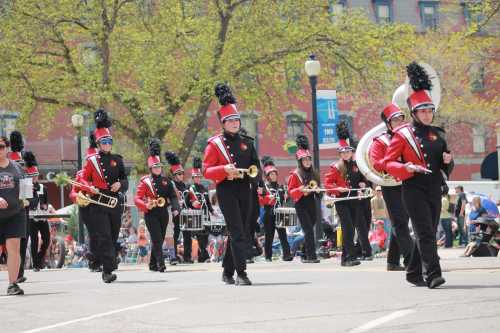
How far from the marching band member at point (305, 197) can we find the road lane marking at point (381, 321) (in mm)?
11793

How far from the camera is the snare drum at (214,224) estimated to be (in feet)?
92.2

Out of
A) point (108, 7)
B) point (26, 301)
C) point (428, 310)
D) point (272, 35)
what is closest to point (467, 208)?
point (272, 35)

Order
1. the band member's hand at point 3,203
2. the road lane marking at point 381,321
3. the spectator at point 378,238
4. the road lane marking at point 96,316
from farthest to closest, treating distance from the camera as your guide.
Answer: the spectator at point 378,238 → the band member's hand at point 3,203 → the road lane marking at point 96,316 → the road lane marking at point 381,321

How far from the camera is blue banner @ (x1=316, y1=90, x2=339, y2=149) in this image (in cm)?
2847

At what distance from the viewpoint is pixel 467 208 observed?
32188 mm

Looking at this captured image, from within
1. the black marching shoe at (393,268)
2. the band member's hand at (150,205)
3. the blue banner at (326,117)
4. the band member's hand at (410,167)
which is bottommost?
the black marching shoe at (393,268)

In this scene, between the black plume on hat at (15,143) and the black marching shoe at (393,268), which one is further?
the black plume on hat at (15,143)

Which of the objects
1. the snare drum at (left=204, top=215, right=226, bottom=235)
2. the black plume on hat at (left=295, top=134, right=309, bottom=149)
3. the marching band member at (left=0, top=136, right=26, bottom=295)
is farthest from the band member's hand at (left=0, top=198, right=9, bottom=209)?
the snare drum at (left=204, top=215, right=226, bottom=235)

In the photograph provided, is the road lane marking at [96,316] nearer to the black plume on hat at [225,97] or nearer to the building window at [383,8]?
the black plume on hat at [225,97]

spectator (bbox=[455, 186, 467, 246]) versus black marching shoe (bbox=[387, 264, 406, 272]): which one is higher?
spectator (bbox=[455, 186, 467, 246])

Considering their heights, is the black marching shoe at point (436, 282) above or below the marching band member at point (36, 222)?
below

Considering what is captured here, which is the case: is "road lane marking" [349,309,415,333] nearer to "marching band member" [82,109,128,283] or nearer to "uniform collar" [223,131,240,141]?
"uniform collar" [223,131,240,141]

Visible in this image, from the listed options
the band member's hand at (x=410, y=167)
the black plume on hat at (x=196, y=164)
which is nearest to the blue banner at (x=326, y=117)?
the black plume on hat at (x=196, y=164)

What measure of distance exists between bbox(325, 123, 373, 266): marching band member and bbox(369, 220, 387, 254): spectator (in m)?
7.49
